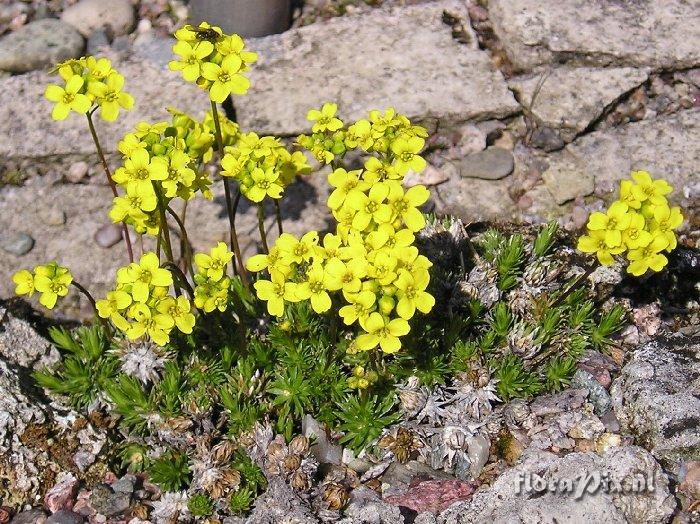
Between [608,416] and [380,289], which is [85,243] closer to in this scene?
[380,289]

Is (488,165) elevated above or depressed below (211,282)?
below

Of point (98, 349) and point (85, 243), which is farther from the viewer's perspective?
point (85, 243)

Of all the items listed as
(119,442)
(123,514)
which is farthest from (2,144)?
(123,514)

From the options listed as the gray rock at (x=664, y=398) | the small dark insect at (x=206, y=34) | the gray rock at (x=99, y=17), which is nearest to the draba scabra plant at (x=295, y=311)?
the small dark insect at (x=206, y=34)

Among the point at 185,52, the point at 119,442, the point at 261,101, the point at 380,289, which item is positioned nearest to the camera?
the point at 380,289

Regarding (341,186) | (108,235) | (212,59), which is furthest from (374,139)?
(108,235)

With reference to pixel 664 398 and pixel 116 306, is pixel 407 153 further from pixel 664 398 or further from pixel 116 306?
pixel 664 398
